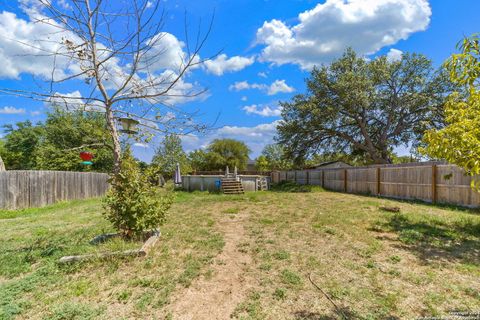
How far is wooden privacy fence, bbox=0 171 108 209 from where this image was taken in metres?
9.27

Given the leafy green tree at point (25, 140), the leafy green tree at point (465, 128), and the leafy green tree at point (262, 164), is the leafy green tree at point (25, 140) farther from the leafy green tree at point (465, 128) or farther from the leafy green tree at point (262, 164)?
the leafy green tree at point (262, 164)

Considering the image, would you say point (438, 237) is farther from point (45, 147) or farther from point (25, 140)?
point (25, 140)

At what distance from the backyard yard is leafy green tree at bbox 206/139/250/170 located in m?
32.3

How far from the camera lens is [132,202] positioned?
4156 millimetres

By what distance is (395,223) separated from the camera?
6148 mm

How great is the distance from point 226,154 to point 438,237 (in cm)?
3480

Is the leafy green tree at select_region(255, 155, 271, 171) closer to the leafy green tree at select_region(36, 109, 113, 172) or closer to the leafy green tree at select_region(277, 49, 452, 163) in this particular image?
the leafy green tree at select_region(277, 49, 452, 163)

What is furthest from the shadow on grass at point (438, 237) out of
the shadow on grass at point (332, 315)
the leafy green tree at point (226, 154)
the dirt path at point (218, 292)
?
the leafy green tree at point (226, 154)

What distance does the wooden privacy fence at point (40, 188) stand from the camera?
9266 mm

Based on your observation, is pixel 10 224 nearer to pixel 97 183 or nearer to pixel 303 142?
pixel 97 183

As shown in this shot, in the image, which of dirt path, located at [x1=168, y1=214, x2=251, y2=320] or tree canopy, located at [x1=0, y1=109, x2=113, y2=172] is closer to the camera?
dirt path, located at [x1=168, y1=214, x2=251, y2=320]

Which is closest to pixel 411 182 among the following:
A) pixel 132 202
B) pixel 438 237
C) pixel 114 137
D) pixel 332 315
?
pixel 438 237

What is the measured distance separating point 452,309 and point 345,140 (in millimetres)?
18420

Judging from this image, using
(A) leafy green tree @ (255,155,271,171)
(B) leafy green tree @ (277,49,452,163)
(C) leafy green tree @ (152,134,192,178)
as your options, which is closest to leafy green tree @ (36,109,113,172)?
(C) leafy green tree @ (152,134,192,178)
